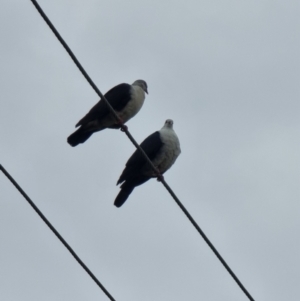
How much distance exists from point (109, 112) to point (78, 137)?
15.0 inches

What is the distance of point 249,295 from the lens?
17.0 ft

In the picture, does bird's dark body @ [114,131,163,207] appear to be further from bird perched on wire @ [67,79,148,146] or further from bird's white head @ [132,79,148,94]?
bird's white head @ [132,79,148,94]

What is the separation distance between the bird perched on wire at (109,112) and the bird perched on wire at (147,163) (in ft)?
1.14

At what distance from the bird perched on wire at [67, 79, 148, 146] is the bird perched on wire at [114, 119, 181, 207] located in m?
0.35

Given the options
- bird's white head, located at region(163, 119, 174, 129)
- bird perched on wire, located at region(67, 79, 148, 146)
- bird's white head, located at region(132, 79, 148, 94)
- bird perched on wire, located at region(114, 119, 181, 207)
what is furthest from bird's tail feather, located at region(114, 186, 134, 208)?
bird's white head, located at region(132, 79, 148, 94)

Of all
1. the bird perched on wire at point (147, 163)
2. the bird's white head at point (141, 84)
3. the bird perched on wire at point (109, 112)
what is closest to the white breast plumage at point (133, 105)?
the bird perched on wire at point (109, 112)

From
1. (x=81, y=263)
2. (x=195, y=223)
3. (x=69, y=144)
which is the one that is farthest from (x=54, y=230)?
(x=69, y=144)

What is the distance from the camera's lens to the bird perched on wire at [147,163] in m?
8.44

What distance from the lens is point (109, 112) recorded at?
8.41m

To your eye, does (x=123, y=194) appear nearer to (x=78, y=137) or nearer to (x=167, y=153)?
(x=167, y=153)

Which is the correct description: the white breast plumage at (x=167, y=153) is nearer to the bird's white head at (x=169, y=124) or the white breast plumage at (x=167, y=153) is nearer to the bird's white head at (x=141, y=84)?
the bird's white head at (x=169, y=124)

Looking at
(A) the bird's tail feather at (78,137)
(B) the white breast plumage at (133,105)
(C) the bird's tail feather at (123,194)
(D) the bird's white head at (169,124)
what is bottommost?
(C) the bird's tail feather at (123,194)

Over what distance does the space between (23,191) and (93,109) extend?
12.8ft

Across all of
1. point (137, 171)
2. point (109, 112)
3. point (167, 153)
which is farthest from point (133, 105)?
point (137, 171)
